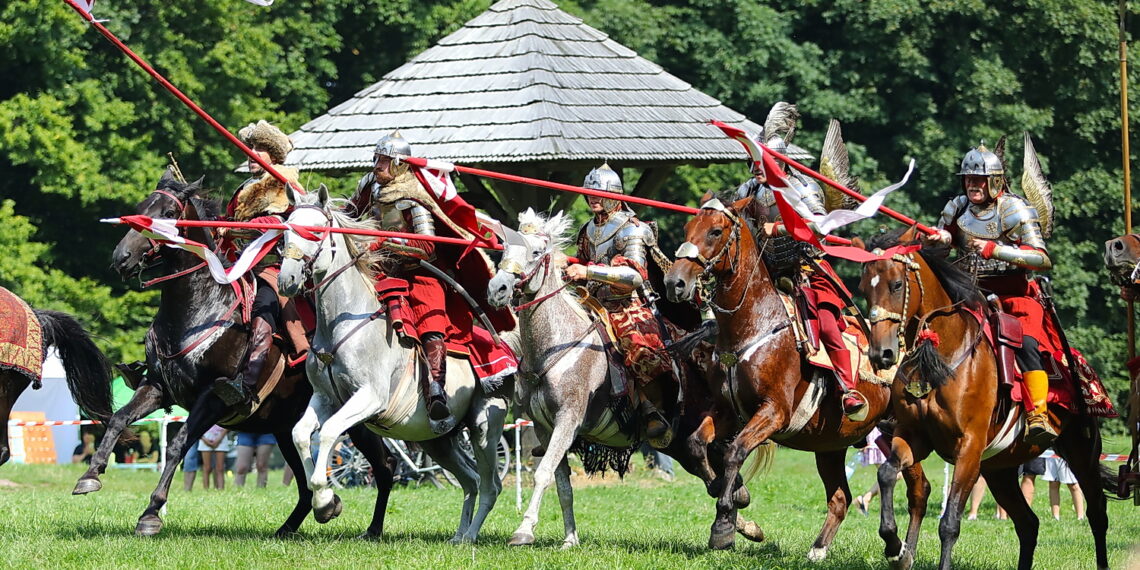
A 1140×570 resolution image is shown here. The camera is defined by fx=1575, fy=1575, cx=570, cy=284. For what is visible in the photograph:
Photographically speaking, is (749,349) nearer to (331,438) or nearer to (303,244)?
(331,438)

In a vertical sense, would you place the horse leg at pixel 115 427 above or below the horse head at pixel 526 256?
below

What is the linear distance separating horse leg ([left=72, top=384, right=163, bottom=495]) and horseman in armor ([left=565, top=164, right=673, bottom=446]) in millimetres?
2935

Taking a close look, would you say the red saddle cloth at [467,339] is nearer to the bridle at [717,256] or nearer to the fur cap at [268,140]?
the bridle at [717,256]

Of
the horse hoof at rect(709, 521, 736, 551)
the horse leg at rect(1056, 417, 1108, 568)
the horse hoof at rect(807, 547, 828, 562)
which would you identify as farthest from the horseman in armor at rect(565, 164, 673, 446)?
the horse leg at rect(1056, 417, 1108, 568)

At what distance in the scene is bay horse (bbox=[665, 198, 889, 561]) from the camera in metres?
9.55

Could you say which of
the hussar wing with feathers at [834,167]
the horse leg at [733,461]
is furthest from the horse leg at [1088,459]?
the hussar wing with feathers at [834,167]

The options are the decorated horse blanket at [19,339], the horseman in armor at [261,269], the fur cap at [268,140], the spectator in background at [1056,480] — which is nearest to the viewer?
the horseman in armor at [261,269]

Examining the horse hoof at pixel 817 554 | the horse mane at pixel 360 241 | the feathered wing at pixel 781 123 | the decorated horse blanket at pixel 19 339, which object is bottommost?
the horse hoof at pixel 817 554

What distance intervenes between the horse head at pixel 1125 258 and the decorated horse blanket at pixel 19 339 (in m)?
7.27

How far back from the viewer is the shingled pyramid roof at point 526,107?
16.7m

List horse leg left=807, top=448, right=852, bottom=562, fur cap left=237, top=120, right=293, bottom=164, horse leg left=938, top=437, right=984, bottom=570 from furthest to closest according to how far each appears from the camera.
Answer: fur cap left=237, top=120, right=293, bottom=164 → horse leg left=807, top=448, right=852, bottom=562 → horse leg left=938, top=437, right=984, bottom=570

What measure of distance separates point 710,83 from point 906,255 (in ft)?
67.1

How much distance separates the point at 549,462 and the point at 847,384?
199 centimetres

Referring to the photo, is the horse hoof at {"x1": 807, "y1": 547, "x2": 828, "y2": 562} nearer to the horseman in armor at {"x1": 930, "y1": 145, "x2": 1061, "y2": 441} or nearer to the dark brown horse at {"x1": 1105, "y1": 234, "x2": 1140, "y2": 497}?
the horseman in armor at {"x1": 930, "y1": 145, "x2": 1061, "y2": 441}
